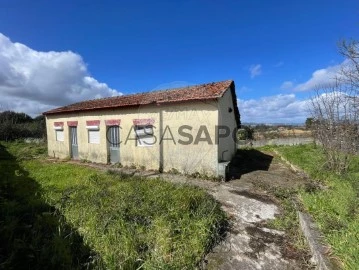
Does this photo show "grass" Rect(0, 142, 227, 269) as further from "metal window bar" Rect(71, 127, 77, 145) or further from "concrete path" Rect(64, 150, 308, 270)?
"metal window bar" Rect(71, 127, 77, 145)

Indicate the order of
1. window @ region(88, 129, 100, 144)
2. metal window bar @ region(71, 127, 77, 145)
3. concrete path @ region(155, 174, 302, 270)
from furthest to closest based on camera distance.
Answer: metal window bar @ region(71, 127, 77, 145) < window @ region(88, 129, 100, 144) < concrete path @ region(155, 174, 302, 270)

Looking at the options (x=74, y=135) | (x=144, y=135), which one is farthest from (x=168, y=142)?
(x=74, y=135)

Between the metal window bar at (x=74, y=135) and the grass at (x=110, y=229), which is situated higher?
the metal window bar at (x=74, y=135)

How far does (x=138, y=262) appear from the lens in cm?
390

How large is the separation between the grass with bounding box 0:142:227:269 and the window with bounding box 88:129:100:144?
729 cm

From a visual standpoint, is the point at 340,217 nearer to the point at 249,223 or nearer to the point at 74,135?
the point at 249,223

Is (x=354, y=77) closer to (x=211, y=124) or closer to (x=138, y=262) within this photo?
(x=211, y=124)

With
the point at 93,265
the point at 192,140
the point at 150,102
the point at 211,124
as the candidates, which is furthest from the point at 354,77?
the point at 93,265

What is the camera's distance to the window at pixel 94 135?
1403 cm

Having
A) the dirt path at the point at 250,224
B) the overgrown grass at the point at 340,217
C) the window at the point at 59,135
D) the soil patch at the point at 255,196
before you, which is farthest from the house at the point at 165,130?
the overgrown grass at the point at 340,217

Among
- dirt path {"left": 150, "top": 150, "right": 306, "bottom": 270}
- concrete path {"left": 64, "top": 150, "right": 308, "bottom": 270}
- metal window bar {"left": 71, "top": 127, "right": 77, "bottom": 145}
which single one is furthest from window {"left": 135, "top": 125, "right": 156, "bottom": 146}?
metal window bar {"left": 71, "top": 127, "right": 77, "bottom": 145}

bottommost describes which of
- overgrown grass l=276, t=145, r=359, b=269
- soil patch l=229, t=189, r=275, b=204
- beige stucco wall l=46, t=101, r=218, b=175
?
soil patch l=229, t=189, r=275, b=204

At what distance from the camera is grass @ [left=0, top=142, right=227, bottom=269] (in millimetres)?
3879

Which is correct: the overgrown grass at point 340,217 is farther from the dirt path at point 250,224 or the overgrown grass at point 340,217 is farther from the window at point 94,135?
the window at point 94,135
